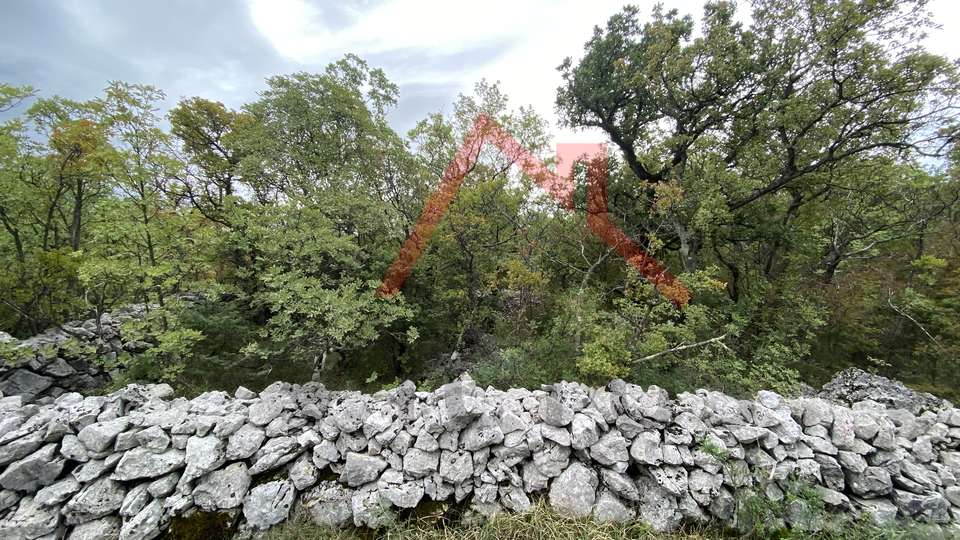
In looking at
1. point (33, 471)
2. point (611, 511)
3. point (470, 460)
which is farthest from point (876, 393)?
point (33, 471)

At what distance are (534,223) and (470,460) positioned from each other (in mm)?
5685

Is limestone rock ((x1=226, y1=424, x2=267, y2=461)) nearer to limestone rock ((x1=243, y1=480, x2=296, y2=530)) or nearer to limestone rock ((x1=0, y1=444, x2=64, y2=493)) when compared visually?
limestone rock ((x1=243, y1=480, x2=296, y2=530))

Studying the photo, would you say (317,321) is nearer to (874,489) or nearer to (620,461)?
(620,461)

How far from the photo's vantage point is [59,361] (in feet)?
15.3

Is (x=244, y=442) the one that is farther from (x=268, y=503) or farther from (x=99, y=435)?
(x=99, y=435)

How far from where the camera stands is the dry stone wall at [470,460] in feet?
9.50

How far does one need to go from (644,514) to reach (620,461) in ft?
1.74

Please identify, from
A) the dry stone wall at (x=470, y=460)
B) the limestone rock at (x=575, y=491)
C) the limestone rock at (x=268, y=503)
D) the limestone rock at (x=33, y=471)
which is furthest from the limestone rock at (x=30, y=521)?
the limestone rock at (x=575, y=491)

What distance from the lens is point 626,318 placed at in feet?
17.7

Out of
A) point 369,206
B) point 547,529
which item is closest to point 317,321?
point 369,206

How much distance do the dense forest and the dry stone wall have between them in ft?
3.29

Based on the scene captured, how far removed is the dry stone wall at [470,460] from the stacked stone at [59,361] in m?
1.21

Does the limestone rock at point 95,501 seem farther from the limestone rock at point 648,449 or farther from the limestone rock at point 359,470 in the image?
the limestone rock at point 648,449

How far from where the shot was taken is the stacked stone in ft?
13.8
